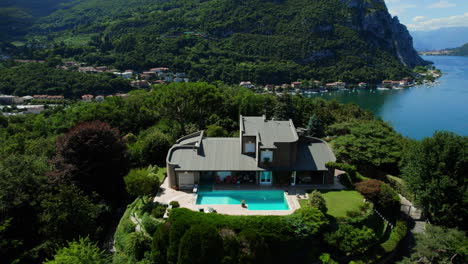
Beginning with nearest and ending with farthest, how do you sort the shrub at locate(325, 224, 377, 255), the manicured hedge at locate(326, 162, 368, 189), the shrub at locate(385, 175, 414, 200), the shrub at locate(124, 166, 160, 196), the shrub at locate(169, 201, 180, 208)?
the shrub at locate(325, 224, 377, 255) → the shrub at locate(169, 201, 180, 208) → the shrub at locate(124, 166, 160, 196) → the manicured hedge at locate(326, 162, 368, 189) → the shrub at locate(385, 175, 414, 200)

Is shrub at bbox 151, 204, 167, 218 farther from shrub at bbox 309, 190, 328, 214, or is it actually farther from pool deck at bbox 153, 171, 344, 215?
shrub at bbox 309, 190, 328, 214

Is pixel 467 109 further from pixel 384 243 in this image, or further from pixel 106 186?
pixel 106 186

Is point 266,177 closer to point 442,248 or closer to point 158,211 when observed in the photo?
point 158,211

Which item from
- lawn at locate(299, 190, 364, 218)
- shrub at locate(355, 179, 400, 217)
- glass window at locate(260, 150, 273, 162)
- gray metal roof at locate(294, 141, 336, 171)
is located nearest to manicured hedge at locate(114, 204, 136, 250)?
glass window at locate(260, 150, 273, 162)

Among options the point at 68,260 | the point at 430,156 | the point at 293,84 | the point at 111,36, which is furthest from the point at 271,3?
the point at 68,260

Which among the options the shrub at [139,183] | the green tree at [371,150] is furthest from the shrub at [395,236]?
the shrub at [139,183]

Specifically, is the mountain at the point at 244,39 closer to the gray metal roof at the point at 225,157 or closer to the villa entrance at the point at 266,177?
the gray metal roof at the point at 225,157

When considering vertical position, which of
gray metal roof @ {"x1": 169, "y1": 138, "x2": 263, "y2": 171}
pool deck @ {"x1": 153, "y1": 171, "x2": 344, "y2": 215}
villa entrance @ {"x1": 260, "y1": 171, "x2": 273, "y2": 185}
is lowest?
pool deck @ {"x1": 153, "y1": 171, "x2": 344, "y2": 215}

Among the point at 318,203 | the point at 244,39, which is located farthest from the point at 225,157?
the point at 244,39
